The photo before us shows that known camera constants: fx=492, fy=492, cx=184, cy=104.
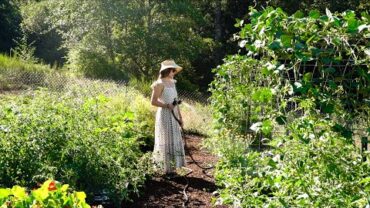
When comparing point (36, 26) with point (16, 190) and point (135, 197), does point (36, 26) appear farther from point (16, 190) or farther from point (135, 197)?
point (16, 190)

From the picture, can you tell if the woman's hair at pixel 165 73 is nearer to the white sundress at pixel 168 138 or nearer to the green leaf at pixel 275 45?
the white sundress at pixel 168 138

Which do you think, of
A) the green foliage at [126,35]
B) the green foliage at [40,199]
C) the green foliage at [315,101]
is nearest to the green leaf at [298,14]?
the green foliage at [315,101]

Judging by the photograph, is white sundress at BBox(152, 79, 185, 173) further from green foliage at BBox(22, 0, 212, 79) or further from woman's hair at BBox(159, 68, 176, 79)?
green foliage at BBox(22, 0, 212, 79)

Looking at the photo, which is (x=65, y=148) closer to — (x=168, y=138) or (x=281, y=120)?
(x=168, y=138)

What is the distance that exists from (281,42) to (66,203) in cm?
113

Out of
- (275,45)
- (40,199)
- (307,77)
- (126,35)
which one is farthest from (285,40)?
(126,35)

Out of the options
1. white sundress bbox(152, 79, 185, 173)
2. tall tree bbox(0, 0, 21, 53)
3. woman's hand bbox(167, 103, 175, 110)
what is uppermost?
tall tree bbox(0, 0, 21, 53)

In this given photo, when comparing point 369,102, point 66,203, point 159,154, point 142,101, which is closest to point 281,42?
point 369,102

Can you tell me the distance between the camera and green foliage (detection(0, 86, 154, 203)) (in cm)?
402

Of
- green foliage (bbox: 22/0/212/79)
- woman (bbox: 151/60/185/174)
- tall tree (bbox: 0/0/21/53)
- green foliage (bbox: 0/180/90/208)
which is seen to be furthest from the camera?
tall tree (bbox: 0/0/21/53)

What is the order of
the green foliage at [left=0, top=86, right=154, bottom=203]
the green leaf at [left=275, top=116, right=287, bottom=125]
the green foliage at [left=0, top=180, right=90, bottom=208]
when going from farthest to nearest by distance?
the green foliage at [left=0, top=86, right=154, bottom=203] → the green leaf at [left=275, top=116, right=287, bottom=125] → the green foliage at [left=0, top=180, right=90, bottom=208]

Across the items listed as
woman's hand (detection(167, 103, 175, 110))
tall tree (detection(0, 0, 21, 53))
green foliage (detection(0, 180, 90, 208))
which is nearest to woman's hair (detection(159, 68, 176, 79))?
woman's hand (detection(167, 103, 175, 110))

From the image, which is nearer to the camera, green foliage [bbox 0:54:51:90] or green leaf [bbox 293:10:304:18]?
green leaf [bbox 293:10:304:18]

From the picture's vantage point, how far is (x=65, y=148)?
4.21 meters
